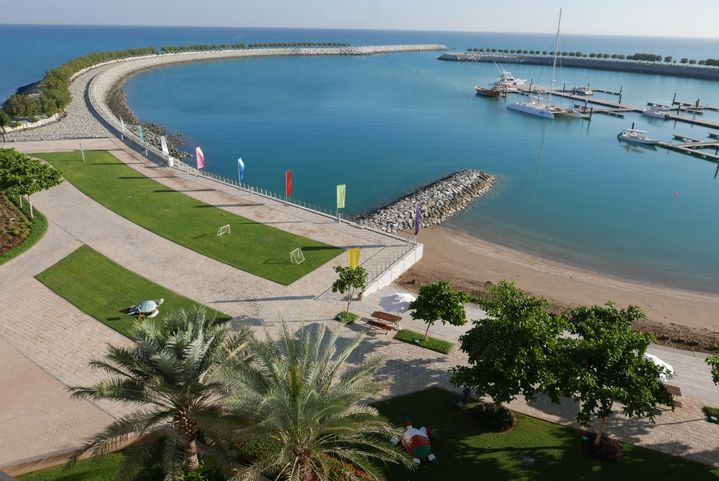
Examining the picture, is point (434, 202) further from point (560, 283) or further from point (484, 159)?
point (484, 159)

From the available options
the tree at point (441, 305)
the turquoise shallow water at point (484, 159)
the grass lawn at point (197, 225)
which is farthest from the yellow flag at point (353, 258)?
the turquoise shallow water at point (484, 159)

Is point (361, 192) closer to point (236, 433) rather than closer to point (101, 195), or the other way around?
point (101, 195)

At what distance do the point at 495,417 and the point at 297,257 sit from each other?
51.7 feet

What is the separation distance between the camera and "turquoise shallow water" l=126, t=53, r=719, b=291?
39.0 m

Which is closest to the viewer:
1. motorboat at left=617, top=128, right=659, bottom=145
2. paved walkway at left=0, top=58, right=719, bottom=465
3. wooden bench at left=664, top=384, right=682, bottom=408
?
paved walkway at left=0, top=58, right=719, bottom=465

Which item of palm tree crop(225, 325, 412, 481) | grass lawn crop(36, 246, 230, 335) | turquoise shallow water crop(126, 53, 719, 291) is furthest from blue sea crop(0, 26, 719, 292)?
palm tree crop(225, 325, 412, 481)

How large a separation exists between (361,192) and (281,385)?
35.6 metres

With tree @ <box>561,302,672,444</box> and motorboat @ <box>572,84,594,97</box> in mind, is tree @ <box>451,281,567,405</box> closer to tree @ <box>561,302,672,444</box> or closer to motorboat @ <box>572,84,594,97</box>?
tree @ <box>561,302,672,444</box>

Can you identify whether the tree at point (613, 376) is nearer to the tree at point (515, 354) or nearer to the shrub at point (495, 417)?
the tree at point (515, 354)

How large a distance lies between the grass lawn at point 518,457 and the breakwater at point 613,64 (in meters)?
161

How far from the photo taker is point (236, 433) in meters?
11.5

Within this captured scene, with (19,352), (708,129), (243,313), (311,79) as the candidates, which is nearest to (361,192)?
(243,313)

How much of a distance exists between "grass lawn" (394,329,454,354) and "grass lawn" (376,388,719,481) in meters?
3.98

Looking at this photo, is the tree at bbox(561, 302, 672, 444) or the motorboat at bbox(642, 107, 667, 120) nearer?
the tree at bbox(561, 302, 672, 444)
